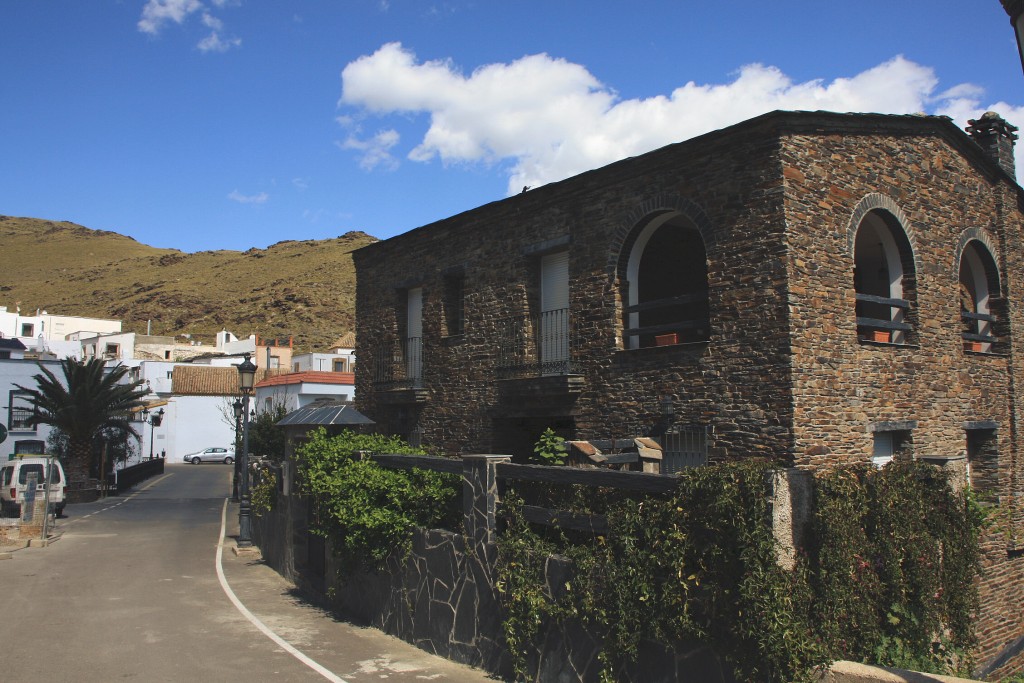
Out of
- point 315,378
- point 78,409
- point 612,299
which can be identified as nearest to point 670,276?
point 612,299

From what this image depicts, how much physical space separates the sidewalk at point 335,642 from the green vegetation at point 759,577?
1474 millimetres

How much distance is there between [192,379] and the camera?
64.8 metres

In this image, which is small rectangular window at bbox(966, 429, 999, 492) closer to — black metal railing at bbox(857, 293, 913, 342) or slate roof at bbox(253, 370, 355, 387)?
black metal railing at bbox(857, 293, 913, 342)

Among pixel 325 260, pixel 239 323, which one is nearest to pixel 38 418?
pixel 239 323

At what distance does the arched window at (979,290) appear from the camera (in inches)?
543

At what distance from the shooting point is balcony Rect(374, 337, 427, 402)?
57.5ft

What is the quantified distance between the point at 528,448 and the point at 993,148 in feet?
33.7

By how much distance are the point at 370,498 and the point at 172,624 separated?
11.9 ft

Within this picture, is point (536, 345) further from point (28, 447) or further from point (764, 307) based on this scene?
point (28, 447)

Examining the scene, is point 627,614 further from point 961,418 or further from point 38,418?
point 38,418

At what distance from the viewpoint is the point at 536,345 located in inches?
575

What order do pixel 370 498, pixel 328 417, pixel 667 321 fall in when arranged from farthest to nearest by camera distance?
1. pixel 328 417
2. pixel 667 321
3. pixel 370 498

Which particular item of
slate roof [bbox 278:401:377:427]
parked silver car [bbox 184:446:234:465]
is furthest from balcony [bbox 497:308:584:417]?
parked silver car [bbox 184:446:234:465]

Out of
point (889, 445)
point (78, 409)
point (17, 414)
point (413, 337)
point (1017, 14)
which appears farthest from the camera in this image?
point (17, 414)
